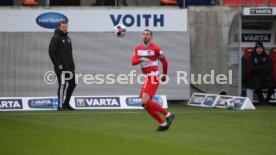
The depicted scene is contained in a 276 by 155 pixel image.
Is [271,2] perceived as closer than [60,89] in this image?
No

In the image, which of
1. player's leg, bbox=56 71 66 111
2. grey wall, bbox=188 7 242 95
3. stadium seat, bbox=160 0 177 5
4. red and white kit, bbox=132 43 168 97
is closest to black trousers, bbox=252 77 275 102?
grey wall, bbox=188 7 242 95

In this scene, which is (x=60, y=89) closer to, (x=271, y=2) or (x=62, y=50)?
(x=62, y=50)

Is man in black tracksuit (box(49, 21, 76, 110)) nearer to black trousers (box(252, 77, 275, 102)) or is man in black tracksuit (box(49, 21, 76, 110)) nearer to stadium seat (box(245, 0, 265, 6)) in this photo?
black trousers (box(252, 77, 275, 102))

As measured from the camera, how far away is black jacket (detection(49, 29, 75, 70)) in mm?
22844

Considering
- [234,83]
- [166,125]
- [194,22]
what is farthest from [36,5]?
[166,125]

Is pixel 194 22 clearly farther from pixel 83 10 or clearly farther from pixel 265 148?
pixel 265 148

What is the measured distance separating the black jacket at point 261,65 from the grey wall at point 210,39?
48.8 inches

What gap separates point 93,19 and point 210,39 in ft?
13.4

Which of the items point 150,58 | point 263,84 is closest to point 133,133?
point 150,58

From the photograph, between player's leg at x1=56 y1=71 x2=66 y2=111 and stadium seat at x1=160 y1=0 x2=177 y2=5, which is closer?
player's leg at x1=56 y1=71 x2=66 y2=111

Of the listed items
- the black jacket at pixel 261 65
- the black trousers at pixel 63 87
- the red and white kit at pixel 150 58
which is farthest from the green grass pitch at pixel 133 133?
the black jacket at pixel 261 65

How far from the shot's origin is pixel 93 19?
84.7 ft

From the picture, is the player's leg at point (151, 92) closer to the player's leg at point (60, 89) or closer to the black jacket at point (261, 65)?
the player's leg at point (60, 89)

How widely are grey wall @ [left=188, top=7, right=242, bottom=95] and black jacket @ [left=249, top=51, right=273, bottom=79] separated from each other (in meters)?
1.24
